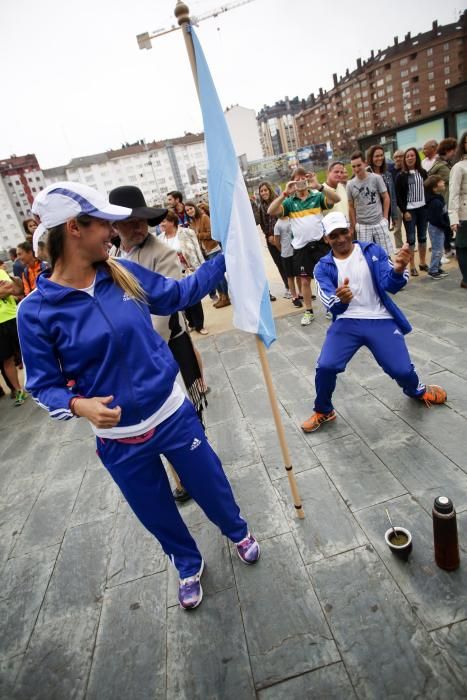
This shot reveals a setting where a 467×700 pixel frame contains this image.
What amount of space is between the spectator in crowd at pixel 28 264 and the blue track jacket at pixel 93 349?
4.36 meters

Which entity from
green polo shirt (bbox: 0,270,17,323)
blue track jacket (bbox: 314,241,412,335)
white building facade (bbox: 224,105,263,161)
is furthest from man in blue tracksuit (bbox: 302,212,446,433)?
white building facade (bbox: 224,105,263,161)

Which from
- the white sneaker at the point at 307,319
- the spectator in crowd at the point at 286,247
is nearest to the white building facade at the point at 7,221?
the spectator in crowd at the point at 286,247

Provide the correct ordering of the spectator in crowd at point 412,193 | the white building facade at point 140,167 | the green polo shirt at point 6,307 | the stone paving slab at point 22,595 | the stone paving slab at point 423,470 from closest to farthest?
the stone paving slab at point 22,595, the stone paving slab at point 423,470, the green polo shirt at point 6,307, the spectator in crowd at point 412,193, the white building facade at point 140,167

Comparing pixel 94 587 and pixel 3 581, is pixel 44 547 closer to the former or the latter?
pixel 3 581

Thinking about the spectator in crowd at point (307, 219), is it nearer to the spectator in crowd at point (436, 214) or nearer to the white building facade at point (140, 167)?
the spectator in crowd at point (436, 214)

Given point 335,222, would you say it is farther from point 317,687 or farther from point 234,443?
point 317,687

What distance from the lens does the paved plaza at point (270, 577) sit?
176 centimetres

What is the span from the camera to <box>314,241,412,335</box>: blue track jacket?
9.95ft

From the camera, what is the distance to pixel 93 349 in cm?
163

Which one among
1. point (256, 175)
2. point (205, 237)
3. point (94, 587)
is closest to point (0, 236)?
point (256, 175)

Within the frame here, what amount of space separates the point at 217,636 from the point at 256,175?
45558mm

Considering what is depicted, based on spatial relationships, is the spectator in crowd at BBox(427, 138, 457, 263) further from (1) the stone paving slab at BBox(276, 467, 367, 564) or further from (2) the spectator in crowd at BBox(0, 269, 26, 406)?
(2) the spectator in crowd at BBox(0, 269, 26, 406)

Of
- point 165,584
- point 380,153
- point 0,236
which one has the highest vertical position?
point 0,236

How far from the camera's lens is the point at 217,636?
1.98 metres
